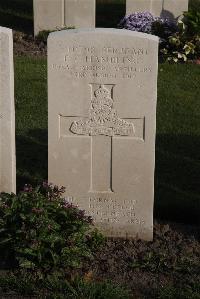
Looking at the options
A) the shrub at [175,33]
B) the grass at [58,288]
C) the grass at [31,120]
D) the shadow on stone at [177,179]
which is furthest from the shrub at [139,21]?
the grass at [58,288]

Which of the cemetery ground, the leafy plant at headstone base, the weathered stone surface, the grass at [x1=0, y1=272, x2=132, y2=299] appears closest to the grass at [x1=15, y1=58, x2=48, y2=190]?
the cemetery ground

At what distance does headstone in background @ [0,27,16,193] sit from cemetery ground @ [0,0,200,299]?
3.16 feet

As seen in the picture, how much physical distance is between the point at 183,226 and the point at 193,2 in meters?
12.2

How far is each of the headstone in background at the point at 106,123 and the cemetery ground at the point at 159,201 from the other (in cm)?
37

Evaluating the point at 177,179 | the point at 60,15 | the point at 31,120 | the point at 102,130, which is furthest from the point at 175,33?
the point at 102,130

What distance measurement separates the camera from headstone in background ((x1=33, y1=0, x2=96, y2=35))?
47.0 feet

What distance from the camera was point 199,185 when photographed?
8.03 metres

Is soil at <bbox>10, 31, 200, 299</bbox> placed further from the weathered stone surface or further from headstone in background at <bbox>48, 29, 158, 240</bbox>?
the weathered stone surface

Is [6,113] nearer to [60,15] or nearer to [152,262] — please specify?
[152,262]

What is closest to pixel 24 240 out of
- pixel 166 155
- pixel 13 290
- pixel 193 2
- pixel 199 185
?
pixel 13 290

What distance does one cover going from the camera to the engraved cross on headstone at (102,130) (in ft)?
21.0

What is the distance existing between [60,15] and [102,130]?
8.26 m

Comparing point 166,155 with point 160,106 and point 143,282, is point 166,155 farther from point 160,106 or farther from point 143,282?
point 143,282

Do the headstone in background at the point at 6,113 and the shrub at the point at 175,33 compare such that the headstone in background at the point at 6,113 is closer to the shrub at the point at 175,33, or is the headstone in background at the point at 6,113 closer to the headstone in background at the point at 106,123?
the headstone in background at the point at 106,123
